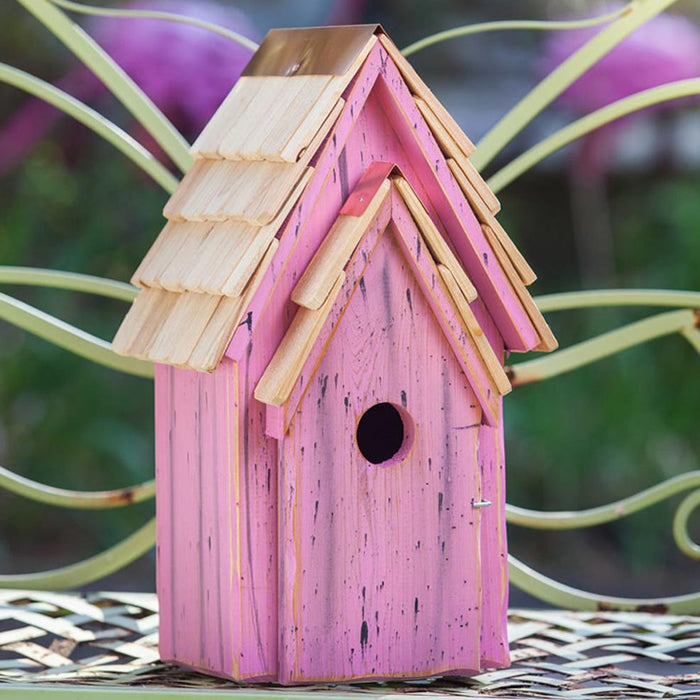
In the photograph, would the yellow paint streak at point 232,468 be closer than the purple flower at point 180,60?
Yes

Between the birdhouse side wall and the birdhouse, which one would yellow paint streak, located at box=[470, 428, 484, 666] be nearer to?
the birdhouse

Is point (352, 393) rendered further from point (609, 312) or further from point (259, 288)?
point (609, 312)

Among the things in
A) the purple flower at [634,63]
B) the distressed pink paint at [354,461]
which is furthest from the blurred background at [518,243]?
the distressed pink paint at [354,461]

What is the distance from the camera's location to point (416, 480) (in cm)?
100

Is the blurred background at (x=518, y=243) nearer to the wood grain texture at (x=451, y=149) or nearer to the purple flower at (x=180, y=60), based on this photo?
the purple flower at (x=180, y=60)

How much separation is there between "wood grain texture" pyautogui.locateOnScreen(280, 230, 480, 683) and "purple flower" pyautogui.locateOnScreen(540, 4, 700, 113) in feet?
4.26

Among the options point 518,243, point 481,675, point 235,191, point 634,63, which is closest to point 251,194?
point 235,191

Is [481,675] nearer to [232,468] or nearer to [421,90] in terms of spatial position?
[232,468]

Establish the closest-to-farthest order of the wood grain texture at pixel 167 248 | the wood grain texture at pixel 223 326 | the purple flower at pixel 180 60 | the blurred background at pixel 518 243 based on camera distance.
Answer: the wood grain texture at pixel 223 326
the wood grain texture at pixel 167 248
the purple flower at pixel 180 60
the blurred background at pixel 518 243

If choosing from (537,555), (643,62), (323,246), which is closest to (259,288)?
(323,246)

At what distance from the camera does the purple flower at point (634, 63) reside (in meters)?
2.22

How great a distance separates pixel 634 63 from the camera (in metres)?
2.25

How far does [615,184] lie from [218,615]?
2118mm

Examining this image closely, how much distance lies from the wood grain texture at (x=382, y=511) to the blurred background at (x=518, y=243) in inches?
48.6
